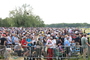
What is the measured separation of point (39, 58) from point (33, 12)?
72053 millimetres

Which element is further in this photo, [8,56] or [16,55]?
[16,55]

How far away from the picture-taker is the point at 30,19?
252 ft

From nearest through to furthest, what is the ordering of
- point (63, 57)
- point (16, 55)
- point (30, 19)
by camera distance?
point (63, 57) → point (16, 55) → point (30, 19)

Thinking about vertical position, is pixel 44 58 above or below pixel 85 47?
below

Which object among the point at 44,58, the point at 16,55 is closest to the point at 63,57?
the point at 44,58

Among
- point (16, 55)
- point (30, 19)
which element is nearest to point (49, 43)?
point (16, 55)

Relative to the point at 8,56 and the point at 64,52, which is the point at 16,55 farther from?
the point at 64,52

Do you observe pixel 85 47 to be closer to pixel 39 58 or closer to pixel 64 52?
pixel 64 52

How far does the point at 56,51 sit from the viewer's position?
353 inches

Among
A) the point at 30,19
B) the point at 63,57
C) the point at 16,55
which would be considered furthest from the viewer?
the point at 30,19

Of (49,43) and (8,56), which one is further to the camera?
(49,43)

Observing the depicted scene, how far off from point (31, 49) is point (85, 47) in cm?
309

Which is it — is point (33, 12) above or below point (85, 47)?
above

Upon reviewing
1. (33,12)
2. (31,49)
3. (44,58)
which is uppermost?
(33,12)
